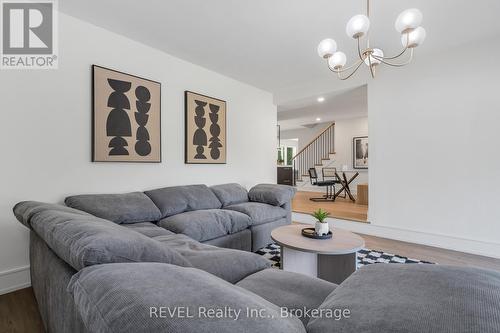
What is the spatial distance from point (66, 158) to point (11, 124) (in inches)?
18.4

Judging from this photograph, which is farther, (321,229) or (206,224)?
(206,224)

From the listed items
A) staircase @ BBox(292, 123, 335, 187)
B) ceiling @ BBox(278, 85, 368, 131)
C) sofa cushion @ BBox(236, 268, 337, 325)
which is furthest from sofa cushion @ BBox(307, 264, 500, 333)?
staircase @ BBox(292, 123, 335, 187)

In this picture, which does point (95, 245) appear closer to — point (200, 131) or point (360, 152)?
point (200, 131)

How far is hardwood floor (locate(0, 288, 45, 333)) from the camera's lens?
63.4 inches

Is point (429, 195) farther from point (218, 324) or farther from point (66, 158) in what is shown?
point (66, 158)

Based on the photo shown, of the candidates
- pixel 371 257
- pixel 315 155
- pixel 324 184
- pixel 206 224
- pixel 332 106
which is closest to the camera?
pixel 206 224

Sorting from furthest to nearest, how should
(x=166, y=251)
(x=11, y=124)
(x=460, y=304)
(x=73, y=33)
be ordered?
(x=73, y=33)
(x=11, y=124)
(x=166, y=251)
(x=460, y=304)

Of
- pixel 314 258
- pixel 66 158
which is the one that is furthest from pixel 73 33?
pixel 314 258

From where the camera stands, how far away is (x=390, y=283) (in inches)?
33.4

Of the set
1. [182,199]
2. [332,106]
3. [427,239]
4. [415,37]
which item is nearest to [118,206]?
[182,199]

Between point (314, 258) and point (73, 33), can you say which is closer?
point (314, 258)

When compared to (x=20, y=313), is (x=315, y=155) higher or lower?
higher

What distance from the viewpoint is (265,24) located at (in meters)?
2.59

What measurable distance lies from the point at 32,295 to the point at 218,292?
236 centimetres
